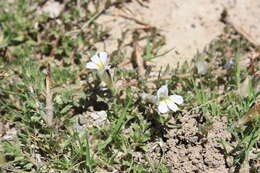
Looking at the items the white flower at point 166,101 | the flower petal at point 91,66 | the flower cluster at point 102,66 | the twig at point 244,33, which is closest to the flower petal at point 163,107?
the white flower at point 166,101

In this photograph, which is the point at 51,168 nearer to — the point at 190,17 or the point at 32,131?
the point at 32,131

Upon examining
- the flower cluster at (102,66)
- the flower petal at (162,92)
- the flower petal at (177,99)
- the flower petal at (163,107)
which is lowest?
the flower petal at (163,107)

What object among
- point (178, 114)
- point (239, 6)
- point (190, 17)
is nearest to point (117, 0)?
point (190, 17)

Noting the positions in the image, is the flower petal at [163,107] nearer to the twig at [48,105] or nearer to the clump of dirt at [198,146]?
the clump of dirt at [198,146]

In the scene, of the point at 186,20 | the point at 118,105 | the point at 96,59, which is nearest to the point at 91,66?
the point at 96,59

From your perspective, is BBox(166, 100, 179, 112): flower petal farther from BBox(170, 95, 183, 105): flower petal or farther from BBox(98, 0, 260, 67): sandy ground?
BBox(98, 0, 260, 67): sandy ground

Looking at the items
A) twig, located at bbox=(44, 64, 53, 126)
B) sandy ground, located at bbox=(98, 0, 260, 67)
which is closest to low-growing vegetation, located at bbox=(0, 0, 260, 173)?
twig, located at bbox=(44, 64, 53, 126)
